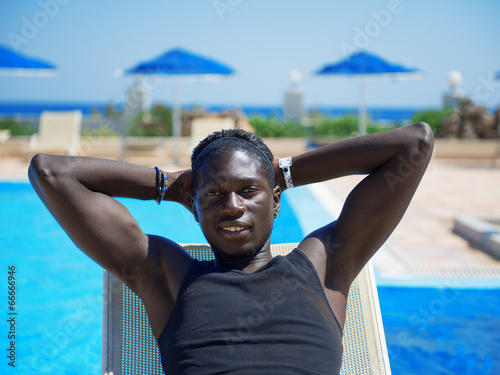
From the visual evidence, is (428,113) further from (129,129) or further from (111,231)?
(111,231)

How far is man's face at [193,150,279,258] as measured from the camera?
1567mm

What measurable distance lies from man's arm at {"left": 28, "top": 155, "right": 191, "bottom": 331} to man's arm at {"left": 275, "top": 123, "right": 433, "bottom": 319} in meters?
0.48

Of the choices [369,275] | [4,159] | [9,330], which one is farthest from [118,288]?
[4,159]

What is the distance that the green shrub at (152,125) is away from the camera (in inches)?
567

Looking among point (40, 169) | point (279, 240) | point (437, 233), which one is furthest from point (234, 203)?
point (437, 233)

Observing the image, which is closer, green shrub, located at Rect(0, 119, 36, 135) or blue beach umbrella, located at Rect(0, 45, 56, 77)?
blue beach umbrella, located at Rect(0, 45, 56, 77)

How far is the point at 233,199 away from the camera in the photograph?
1560 mm

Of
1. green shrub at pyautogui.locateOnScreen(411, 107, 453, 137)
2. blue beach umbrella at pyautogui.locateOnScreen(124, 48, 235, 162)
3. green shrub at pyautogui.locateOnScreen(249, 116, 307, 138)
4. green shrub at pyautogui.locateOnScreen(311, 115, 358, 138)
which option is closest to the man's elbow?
blue beach umbrella at pyautogui.locateOnScreen(124, 48, 235, 162)

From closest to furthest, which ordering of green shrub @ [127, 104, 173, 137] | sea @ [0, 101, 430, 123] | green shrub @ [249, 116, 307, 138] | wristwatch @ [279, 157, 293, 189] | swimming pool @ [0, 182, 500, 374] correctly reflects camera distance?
1. wristwatch @ [279, 157, 293, 189]
2. swimming pool @ [0, 182, 500, 374]
3. green shrub @ [249, 116, 307, 138]
4. green shrub @ [127, 104, 173, 137]
5. sea @ [0, 101, 430, 123]

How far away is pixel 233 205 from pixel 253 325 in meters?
0.37

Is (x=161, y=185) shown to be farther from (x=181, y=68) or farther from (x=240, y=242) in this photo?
(x=181, y=68)

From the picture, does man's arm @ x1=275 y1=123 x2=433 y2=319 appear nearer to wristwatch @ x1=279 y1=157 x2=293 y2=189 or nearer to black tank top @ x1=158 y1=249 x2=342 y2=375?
wristwatch @ x1=279 y1=157 x2=293 y2=189

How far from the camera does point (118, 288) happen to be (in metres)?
2.00

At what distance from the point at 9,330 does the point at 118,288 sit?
6.89ft
